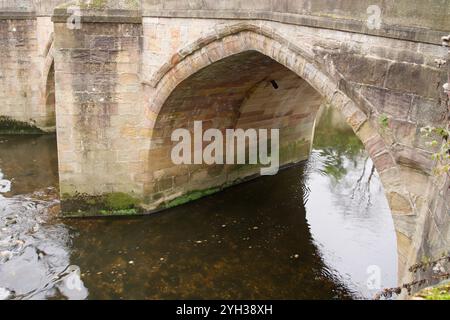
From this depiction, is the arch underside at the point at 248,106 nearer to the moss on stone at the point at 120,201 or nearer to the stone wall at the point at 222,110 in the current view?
the stone wall at the point at 222,110

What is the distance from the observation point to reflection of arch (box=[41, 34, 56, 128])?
12656 mm

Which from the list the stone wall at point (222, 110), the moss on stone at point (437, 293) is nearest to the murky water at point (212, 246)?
the stone wall at point (222, 110)

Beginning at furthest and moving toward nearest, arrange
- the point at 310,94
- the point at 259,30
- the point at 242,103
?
the point at 310,94 < the point at 242,103 < the point at 259,30

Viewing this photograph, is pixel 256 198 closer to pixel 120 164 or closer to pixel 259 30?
pixel 120 164

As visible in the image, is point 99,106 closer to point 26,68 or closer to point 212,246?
point 212,246

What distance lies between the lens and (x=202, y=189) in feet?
31.1

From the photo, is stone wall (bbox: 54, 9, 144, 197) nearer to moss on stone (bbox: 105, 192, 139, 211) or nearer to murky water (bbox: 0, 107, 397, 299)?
moss on stone (bbox: 105, 192, 139, 211)

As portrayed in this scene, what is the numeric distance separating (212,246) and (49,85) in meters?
8.66

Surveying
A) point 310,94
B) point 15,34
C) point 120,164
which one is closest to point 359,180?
point 310,94

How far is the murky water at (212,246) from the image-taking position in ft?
20.9

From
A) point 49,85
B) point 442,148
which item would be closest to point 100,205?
point 442,148

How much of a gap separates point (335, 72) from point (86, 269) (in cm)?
461

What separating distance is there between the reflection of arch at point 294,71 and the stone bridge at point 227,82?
0.01 metres

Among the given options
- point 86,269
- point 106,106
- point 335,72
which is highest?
point 335,72
